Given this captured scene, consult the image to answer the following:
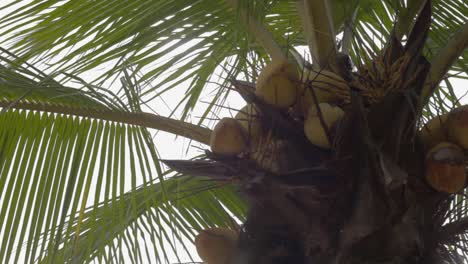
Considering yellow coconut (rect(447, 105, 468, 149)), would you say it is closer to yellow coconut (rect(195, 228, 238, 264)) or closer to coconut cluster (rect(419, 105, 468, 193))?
coconut cluster (rect(419, 105, 468, 193))

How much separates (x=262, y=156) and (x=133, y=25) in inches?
29.6

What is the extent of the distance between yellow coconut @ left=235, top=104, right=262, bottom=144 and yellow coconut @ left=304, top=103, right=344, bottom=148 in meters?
0.11

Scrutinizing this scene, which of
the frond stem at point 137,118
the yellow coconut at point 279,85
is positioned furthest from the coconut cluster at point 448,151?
the frond stem at point 137,118

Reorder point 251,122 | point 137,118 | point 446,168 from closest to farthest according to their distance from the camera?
point 446,168
point 251,122
point 137,118

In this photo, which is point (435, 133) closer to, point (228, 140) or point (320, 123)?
point (320, 123)

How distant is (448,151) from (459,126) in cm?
7

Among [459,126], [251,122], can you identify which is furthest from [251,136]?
[459,126]

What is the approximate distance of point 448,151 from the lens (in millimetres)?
1588

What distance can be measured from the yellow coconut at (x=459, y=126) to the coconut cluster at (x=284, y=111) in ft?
0.79

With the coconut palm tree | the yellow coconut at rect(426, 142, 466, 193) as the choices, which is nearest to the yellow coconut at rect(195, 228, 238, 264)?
the coconut palm tree

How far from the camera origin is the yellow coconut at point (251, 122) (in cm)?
167

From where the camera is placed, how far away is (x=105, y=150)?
87.7 inches

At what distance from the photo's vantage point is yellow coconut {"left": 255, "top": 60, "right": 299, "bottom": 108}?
5.39ft

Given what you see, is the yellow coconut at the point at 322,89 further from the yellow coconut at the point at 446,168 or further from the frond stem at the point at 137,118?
the frond stem at the point at 137,118
